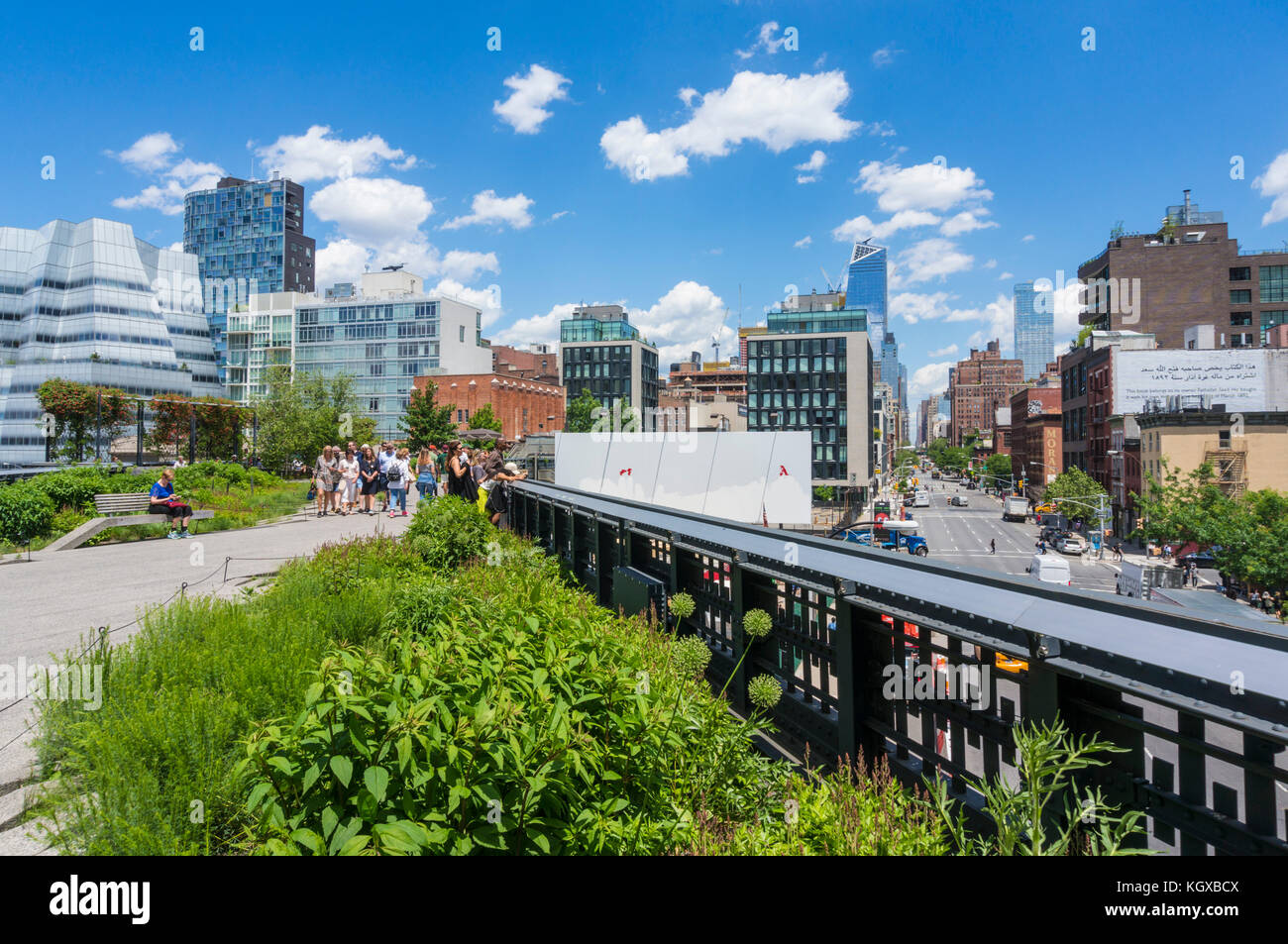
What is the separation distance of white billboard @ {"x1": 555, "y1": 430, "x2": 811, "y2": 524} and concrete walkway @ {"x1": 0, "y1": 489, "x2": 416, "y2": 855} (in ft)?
39.1

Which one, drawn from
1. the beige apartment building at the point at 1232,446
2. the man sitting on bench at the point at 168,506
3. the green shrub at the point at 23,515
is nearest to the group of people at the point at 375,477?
the man sitting on bench at the point at 168,506

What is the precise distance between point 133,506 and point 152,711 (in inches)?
650

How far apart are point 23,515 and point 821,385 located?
136 meters

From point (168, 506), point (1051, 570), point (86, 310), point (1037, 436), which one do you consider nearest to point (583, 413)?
point (86, 310)

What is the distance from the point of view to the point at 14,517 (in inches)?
611

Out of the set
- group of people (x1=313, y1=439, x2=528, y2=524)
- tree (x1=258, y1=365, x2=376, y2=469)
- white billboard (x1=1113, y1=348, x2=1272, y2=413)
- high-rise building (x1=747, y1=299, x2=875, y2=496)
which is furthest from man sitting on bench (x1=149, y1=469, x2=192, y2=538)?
high-rise building (x1=747, y1=299, x2=875, y2=496)

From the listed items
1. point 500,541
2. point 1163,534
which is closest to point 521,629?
point 500,541

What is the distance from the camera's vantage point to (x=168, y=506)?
54.1 feet

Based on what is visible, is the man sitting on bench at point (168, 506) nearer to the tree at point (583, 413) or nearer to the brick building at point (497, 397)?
the brick building at point (497, 397)

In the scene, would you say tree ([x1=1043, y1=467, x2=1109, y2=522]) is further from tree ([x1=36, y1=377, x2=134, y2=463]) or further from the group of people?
tree ([x1=36, y1=377, x2=134, y2=463])

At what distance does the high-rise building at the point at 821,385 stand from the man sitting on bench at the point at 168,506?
4962 inches

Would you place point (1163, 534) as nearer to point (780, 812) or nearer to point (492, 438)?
point (492, 438)

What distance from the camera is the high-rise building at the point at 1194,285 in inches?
4294

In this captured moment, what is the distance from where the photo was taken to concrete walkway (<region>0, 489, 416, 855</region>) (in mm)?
4934
